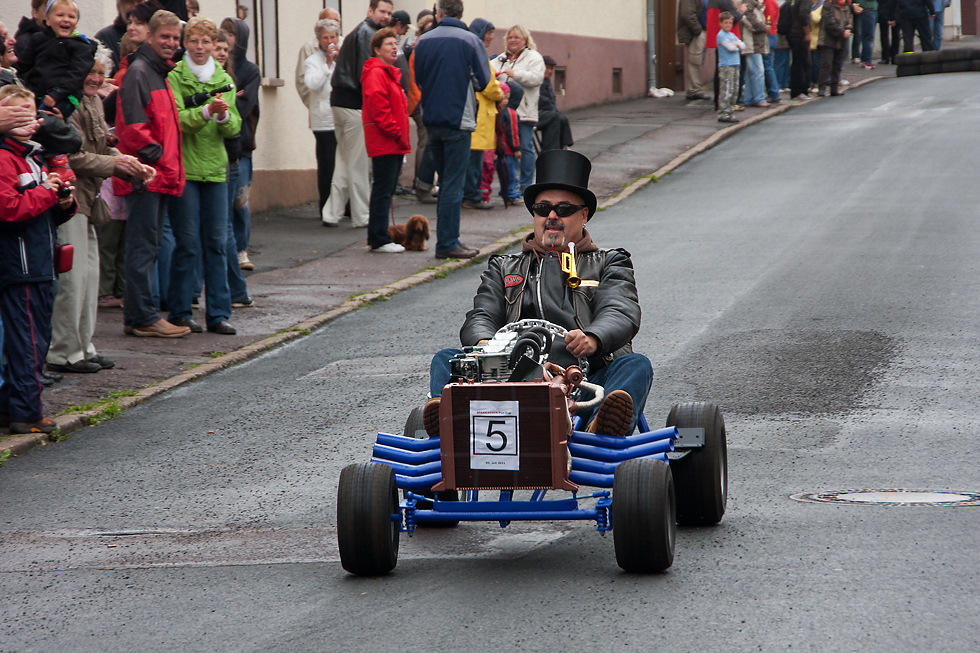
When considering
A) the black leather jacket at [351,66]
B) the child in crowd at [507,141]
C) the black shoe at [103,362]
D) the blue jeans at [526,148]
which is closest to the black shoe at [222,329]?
the black shoe at [103,362]

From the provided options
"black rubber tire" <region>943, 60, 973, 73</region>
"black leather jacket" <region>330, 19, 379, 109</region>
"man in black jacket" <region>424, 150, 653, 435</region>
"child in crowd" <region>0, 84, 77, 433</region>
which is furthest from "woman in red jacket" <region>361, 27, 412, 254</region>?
"black rubber tire" <region>943, 60, 973, 73</region>

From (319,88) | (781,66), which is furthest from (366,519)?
(781,66)

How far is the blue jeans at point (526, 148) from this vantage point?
17.9m

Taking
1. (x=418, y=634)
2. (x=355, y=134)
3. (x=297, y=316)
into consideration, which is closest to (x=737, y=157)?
(x=355, y=134)

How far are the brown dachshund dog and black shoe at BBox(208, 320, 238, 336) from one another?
406 centimetres

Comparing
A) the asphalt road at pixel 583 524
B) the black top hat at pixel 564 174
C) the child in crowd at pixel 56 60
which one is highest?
the child in crowd at pixel 56 60

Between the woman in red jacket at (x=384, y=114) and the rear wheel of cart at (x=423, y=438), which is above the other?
the woman in red jacket at (x=384, y=114)

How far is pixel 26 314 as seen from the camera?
310 inches

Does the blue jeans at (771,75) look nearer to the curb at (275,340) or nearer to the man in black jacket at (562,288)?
the curb at (275,340)

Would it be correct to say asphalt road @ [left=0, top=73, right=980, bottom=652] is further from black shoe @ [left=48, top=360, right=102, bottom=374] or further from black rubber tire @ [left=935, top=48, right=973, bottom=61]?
black rubber tire @ [left=935, top=48, right=973, bottom=61]

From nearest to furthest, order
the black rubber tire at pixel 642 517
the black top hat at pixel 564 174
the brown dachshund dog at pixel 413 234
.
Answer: the black rubber tire at pixel 642 517, the black top hat at pixel 564 174, the brown dachshund dog at pixel 413 234

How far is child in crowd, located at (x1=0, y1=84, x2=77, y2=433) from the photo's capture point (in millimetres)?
7750

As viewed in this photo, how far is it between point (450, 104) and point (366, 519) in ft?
29.9

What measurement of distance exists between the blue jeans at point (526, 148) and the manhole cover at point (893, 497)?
39.8 ft
